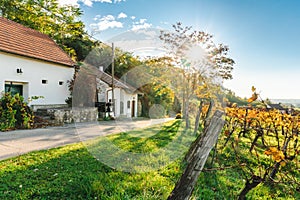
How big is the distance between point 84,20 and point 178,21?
480 inches

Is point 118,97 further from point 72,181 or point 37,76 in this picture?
Result: point 72,181

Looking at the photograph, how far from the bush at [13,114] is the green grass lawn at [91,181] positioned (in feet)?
14.9

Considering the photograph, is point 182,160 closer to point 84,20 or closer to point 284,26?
point 284,26

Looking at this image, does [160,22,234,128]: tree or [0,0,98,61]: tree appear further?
[0,0,98,61]: tree

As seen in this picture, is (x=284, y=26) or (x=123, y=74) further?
(x=123, y=74)

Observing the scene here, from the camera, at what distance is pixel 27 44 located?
38.5 ft

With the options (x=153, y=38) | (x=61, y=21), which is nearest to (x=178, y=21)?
(x=153, y=38)

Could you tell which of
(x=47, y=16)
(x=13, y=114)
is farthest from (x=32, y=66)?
(x=47, y=16)

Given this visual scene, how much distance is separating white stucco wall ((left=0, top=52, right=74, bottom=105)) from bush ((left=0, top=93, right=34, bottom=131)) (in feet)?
5.67

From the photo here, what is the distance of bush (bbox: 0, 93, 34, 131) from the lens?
805 cm

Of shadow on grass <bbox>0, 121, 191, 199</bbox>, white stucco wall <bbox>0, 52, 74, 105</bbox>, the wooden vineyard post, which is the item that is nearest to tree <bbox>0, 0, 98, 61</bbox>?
white stucco wall <bbox>0, 52, 74, 105</bbox>

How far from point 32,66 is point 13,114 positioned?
4148 millimetres

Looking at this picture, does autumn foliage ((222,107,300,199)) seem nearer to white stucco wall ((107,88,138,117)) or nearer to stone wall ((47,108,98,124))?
stone wall ((47,108,98,124))

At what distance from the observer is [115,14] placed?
14.4m
